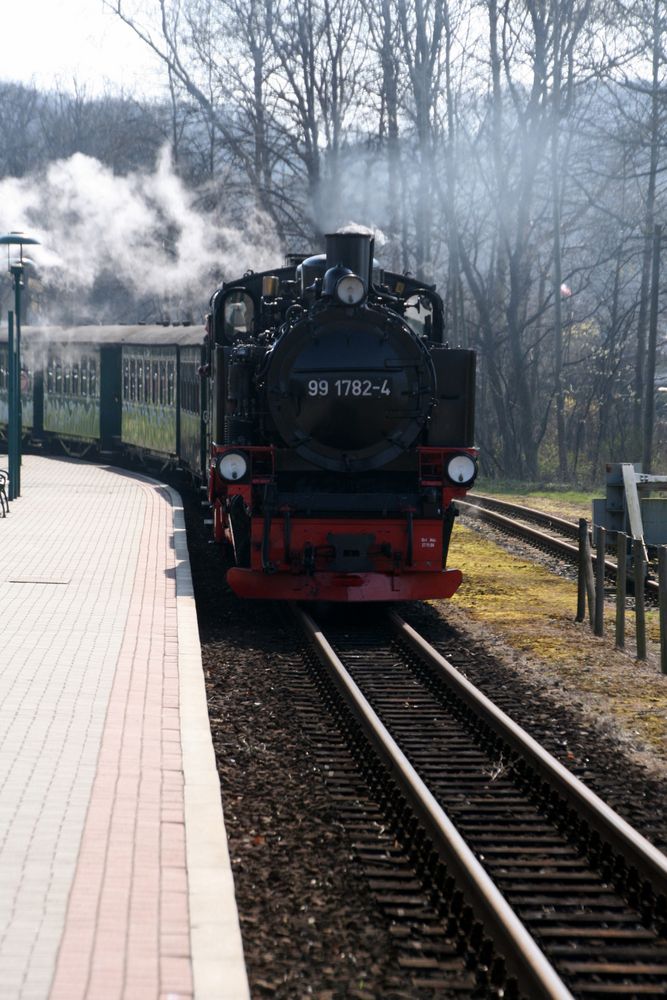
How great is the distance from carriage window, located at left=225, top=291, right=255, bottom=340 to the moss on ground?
10.8 ft

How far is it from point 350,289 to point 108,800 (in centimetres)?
598

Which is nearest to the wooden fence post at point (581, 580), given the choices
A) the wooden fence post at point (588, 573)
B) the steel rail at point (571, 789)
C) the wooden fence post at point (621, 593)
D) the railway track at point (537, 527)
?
the wooden fence post at point (588, 573)

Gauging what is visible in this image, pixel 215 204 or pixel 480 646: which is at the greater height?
pixel 215 204

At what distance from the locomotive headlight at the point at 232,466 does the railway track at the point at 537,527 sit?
4.18 meters

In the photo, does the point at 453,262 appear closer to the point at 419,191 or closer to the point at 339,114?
the point at 419,191

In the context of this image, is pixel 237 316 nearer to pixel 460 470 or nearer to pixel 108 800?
pixel 460 470

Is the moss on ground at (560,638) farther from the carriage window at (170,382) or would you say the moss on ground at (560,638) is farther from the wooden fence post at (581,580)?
the carriage window at (170,382)

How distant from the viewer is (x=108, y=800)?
588cm

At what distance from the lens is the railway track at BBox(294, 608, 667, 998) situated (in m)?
4.58

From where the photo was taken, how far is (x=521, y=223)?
32.7 m

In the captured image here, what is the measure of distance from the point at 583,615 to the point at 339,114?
26311mm

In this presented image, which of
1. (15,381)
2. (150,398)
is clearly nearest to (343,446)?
(15,381)

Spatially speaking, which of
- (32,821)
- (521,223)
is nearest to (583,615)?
(32,821)

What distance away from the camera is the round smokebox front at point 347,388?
11.0 m
